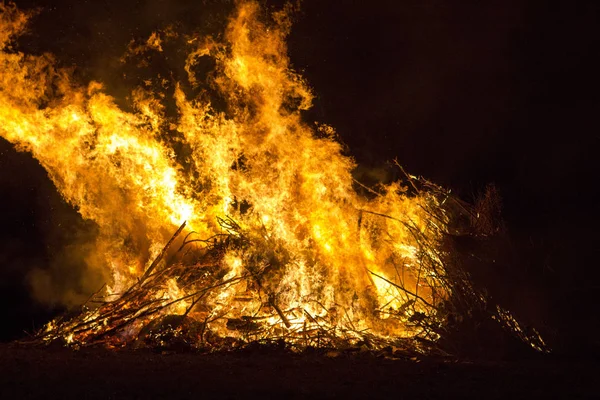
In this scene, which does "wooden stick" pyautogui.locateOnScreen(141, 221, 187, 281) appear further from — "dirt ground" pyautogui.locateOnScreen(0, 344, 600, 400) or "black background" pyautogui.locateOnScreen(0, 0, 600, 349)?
"black background" pyautogui.locateOnScreen(0, 0, 600, 349)

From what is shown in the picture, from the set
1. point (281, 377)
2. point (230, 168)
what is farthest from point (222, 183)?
point (281, 377)

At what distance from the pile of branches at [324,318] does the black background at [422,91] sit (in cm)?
132

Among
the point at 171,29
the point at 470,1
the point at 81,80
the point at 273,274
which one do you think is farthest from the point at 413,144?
the point at 81,80

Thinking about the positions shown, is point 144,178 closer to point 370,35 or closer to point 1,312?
point 1,312

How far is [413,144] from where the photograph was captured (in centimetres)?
965

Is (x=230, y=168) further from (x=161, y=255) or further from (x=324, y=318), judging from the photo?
(x=324, y=318)

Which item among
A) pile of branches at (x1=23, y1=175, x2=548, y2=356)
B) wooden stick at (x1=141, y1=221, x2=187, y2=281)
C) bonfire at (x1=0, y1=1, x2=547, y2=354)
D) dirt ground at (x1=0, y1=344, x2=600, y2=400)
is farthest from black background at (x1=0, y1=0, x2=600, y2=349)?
dirt ground at (x1=0, y1=344, x2=600, y2=400)

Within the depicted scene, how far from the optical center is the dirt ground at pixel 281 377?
4.03 metres

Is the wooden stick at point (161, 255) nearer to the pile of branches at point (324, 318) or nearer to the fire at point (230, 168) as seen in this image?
the pile of branches at point (324, 318)

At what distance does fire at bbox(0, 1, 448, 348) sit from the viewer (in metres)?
8.06

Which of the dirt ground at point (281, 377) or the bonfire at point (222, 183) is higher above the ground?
the bonfire at point (222, 183)

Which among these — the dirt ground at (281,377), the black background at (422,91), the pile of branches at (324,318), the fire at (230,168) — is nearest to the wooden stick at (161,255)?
the pile of branches at (324,318)

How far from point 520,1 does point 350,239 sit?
4.75m

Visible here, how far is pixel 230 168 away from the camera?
850 cm
